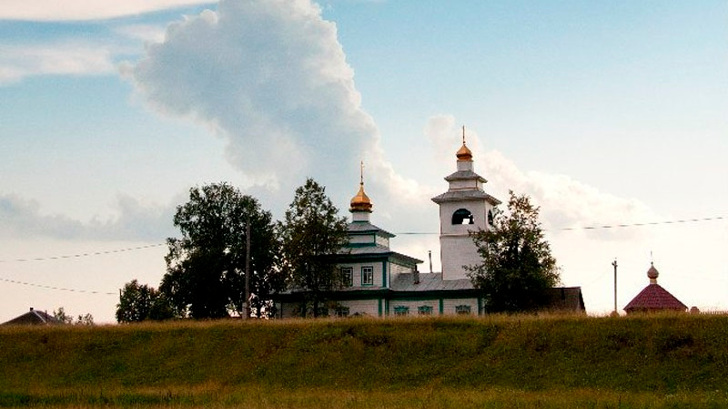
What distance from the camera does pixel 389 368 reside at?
4147 centimetres

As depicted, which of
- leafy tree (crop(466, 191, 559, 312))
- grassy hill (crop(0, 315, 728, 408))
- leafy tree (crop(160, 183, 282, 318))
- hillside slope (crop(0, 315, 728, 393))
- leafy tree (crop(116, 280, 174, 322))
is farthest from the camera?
leafy tree (crop(116, 280, 174, 322))

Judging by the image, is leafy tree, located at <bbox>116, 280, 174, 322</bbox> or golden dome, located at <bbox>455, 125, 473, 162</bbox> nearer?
golden dome, located at <bbox>455, 125, 473, 162</bbox>

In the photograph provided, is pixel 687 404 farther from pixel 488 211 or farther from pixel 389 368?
pixel 488 211

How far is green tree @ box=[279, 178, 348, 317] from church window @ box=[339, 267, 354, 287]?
137cm

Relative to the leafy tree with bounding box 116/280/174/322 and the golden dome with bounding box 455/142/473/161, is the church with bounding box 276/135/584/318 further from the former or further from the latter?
the leafy tree with bounding box 116/280/174/322

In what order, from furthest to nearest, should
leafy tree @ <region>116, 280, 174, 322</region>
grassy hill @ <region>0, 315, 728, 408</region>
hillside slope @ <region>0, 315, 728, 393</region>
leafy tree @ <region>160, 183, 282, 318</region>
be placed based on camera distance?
leafy tree @ <region>116, 280, 174, 322</region> < leafy tree @ <region>160, 183, 282, 318</region> < hillside slope @ <region>0, 315, 728, 393</region> < grassy hill @ <region>0, 315, 728, 408</region>

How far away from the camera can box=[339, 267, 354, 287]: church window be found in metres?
70.4

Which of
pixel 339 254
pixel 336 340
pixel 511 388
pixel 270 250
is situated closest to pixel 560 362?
pixel 511 388

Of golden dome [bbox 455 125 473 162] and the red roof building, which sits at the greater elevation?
golden dome [bbox 455 125 473 162]

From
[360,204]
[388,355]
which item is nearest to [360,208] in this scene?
[360,204]

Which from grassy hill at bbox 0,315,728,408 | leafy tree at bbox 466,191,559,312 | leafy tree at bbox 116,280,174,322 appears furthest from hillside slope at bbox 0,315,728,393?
leafy tree at bbox 116,280,174,322

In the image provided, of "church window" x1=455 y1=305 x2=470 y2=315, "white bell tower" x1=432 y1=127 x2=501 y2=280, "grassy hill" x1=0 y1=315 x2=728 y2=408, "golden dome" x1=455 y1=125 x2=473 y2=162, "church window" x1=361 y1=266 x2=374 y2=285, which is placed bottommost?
"grassy hill" x1=0 y1=315 x2=728 y2=408

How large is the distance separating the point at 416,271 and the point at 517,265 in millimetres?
10723

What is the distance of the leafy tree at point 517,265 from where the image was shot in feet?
206
